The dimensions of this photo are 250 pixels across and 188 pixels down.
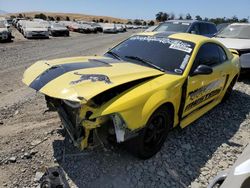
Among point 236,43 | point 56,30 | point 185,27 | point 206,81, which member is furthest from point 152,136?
point 56,30

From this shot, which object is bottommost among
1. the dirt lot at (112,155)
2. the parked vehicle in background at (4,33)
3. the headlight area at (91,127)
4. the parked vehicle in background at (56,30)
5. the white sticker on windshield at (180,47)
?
the parked vehicle in background at (56,30)

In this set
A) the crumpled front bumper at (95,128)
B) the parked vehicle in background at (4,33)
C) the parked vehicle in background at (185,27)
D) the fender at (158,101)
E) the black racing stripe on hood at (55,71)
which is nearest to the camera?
the crumpled front bumper at (95,128)

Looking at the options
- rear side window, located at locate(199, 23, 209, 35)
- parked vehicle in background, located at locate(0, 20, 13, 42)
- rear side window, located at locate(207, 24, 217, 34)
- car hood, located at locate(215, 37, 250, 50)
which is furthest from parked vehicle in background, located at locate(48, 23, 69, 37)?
car hood, located at locate(215, 37, 250, 50)

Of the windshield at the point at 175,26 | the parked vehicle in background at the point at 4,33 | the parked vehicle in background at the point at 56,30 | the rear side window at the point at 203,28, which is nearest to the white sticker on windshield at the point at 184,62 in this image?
the windshield at the point at 175,26

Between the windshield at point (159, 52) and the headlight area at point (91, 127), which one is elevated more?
the windshield at point (159, 52)

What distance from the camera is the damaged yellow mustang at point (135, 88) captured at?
3303mm

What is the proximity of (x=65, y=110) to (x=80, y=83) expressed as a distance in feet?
1.94

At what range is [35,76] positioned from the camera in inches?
155

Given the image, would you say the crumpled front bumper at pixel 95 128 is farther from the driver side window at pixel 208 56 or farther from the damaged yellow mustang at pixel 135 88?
the driver side window at pixel 208 56

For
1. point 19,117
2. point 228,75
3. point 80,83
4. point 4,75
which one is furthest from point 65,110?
point 4,75

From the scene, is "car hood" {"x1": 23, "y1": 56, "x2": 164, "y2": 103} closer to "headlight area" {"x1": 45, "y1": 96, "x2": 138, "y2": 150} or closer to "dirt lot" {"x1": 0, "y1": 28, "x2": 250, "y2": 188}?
"headlight area" {"x1": 45, "y1": 96, "x2": 138, "y2": 150}

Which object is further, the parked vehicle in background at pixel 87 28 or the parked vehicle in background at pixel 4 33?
the parked vehicle in background at pixel 87 28

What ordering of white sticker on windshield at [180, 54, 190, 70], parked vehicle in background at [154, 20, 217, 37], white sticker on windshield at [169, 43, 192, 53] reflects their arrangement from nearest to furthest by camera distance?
1. white sticker on windshield at [180, 54, 190, 70]
2. white sticker on windshield at [169, 43, 192, 53]
3. parked vehicle in background at [154, 20, 217, 37]

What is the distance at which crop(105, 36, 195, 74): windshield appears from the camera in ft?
14.6
